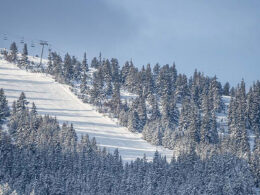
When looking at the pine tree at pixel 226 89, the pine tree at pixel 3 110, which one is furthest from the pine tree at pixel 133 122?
the pine tree at pixel 226 89

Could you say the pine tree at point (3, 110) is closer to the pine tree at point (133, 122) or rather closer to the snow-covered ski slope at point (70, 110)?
the snow-covered ski slope at point (70, 110)

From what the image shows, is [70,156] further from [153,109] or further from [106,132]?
[153,109]

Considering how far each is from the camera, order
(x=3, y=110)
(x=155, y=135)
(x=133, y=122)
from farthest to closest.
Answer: (x=133, y=122) < (x=155, y=135) < (x=3, y=110)

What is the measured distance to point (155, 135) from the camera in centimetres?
11194

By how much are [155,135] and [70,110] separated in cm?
3529

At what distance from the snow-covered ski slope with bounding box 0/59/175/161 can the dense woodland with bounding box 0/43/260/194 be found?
163 inches

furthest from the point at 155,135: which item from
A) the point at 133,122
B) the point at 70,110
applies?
the point at 70,110

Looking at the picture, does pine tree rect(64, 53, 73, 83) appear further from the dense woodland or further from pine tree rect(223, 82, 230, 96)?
pine tree rect(223, 82, 230, 96)

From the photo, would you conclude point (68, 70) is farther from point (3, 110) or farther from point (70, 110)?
point (3, 110)

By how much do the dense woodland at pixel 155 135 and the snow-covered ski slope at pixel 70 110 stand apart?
4.15 meters

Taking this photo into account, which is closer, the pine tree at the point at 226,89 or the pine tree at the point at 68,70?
the pine tree at the point at 68,70

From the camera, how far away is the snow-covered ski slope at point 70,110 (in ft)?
354

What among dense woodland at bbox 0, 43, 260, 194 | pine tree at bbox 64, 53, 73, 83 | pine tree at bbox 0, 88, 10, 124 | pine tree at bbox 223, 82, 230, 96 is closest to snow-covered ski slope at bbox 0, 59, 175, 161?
dense woodland at bbox 0, 43, 260, 194

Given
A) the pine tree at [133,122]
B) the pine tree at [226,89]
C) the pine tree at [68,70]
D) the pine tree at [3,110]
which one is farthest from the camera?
the pine tree at [226,89]
